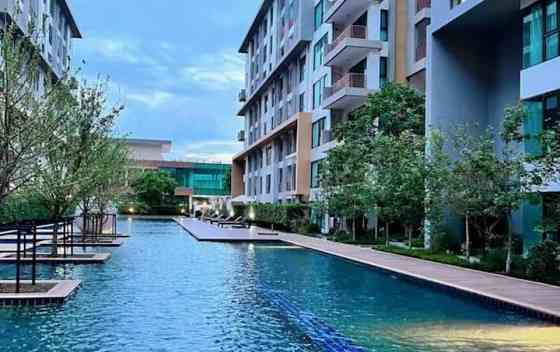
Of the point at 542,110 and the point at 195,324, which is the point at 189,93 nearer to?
the point at 542,110

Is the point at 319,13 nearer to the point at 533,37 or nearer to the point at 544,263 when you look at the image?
the point at 533,37

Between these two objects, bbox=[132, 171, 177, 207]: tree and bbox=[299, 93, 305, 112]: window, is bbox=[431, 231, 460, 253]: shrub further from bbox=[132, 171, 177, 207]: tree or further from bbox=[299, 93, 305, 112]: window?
bbox=[132, 171, 177, 207]: tree

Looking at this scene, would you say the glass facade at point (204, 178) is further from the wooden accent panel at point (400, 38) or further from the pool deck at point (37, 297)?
the pool deck at point (37, 297)

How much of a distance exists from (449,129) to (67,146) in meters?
13.0

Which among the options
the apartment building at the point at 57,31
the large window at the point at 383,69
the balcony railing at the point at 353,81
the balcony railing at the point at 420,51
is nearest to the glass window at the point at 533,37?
the balcony railing at the point at 420,51

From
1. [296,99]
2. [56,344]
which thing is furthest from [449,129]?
[296,99]

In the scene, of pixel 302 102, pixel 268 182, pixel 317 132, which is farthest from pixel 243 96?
pixel 317 132

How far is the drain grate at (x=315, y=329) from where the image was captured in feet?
27.8

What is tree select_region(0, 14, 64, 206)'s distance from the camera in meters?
11.5

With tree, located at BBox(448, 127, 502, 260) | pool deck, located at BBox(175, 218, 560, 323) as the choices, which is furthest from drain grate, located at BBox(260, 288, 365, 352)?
tree, located at BBox(448, 127, 502, 260)

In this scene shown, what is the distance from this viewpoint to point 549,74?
16.8 m

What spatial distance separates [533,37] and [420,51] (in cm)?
1241

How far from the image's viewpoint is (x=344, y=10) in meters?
35.3

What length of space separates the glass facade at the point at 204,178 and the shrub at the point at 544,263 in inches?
3501
